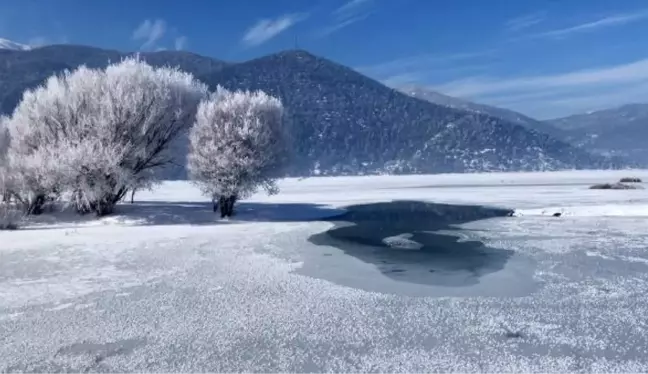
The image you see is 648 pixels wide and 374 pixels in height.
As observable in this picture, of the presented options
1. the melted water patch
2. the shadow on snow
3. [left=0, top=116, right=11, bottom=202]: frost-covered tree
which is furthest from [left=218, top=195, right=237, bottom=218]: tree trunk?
[left=0, top=116, right=11, bottom=202]: frost-covered tree

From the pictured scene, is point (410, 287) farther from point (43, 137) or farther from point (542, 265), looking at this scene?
point (43, 137)

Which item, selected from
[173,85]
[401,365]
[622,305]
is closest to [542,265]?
[622,305]

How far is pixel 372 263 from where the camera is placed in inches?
698

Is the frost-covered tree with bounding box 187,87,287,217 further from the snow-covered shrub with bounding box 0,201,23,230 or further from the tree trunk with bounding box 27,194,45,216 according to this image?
the snow-covered shrub with bounding box 0,201,23,230

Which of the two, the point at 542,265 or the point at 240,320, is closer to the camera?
the point at 240,320

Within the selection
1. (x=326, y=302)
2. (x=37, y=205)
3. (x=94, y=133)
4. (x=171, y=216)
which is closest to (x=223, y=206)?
(x=171, y=216)

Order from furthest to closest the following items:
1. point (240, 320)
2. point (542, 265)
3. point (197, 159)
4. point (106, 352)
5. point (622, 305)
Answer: point (197, 159) → point (542, 265) → point (622, 305) → point (240, 320) → point (106, 352)

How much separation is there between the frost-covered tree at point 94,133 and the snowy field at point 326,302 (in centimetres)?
628

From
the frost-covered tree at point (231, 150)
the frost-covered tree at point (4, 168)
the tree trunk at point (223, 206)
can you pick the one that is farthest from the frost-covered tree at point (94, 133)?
the tree trunk at point (223, 206)

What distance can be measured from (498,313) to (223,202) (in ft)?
84.4

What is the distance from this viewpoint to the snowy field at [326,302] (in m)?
8.91

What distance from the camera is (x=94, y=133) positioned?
32.1m

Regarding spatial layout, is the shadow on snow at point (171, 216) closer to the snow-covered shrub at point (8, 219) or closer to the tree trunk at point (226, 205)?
the tree trunk at point (226, 205)

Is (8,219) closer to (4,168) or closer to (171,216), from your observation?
(4,168)
